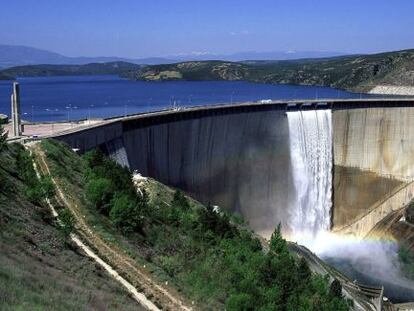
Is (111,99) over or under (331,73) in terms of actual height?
under

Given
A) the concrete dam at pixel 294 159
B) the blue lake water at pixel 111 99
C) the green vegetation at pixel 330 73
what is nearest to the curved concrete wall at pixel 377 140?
the concrete dam at pixel 294 159

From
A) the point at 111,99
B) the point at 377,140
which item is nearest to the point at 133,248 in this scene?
the point at 377,140

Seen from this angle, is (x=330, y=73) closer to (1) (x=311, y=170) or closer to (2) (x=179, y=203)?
(1) (x=311, y=170)

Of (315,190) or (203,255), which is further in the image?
(315,190)

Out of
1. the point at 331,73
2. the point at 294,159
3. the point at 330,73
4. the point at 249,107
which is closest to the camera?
the point at 249,107

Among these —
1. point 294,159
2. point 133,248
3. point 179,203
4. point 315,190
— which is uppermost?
point 133,248

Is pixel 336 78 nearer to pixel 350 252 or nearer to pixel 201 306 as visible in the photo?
pixel 350 252
